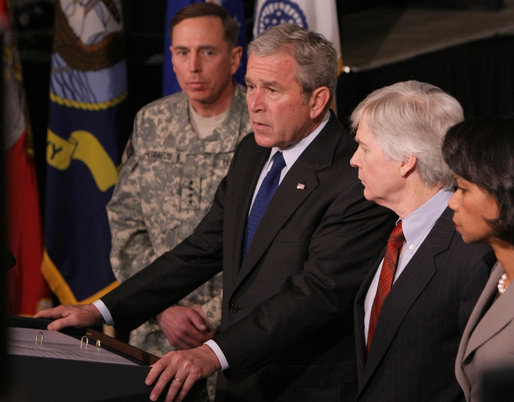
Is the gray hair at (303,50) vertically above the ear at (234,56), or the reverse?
the gray hair at (303,50)

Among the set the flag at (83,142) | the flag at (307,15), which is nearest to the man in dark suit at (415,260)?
the flag at (307,15)

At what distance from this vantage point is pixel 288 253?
2.03 metres

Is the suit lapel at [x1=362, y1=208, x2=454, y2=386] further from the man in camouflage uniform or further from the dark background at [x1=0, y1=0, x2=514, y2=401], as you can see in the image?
the dark background at [x1=0, y1=0, x2=514, y2=401]

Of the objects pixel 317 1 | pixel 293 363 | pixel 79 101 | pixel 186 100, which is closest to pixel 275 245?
pixel 293 363

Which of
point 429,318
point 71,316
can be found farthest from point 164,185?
point 429,318

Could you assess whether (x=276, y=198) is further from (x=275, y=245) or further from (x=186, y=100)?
(x=186, y=100)

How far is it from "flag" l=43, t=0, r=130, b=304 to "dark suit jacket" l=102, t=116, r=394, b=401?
6.23 feet

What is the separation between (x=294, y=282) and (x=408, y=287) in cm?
32

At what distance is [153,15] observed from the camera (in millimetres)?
5277

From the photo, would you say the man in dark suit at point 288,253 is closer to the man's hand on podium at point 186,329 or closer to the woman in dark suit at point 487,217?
the man's hand on podium at point 186,329

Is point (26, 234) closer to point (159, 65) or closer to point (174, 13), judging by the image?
point (159, 65)

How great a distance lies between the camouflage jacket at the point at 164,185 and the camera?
115 inches

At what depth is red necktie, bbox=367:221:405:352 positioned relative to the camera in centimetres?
180

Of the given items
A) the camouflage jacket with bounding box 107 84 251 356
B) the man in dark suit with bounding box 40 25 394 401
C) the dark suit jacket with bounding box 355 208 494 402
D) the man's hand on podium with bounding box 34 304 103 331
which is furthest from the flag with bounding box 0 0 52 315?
the dark suit jacket with bounding box 355 208 494 402
